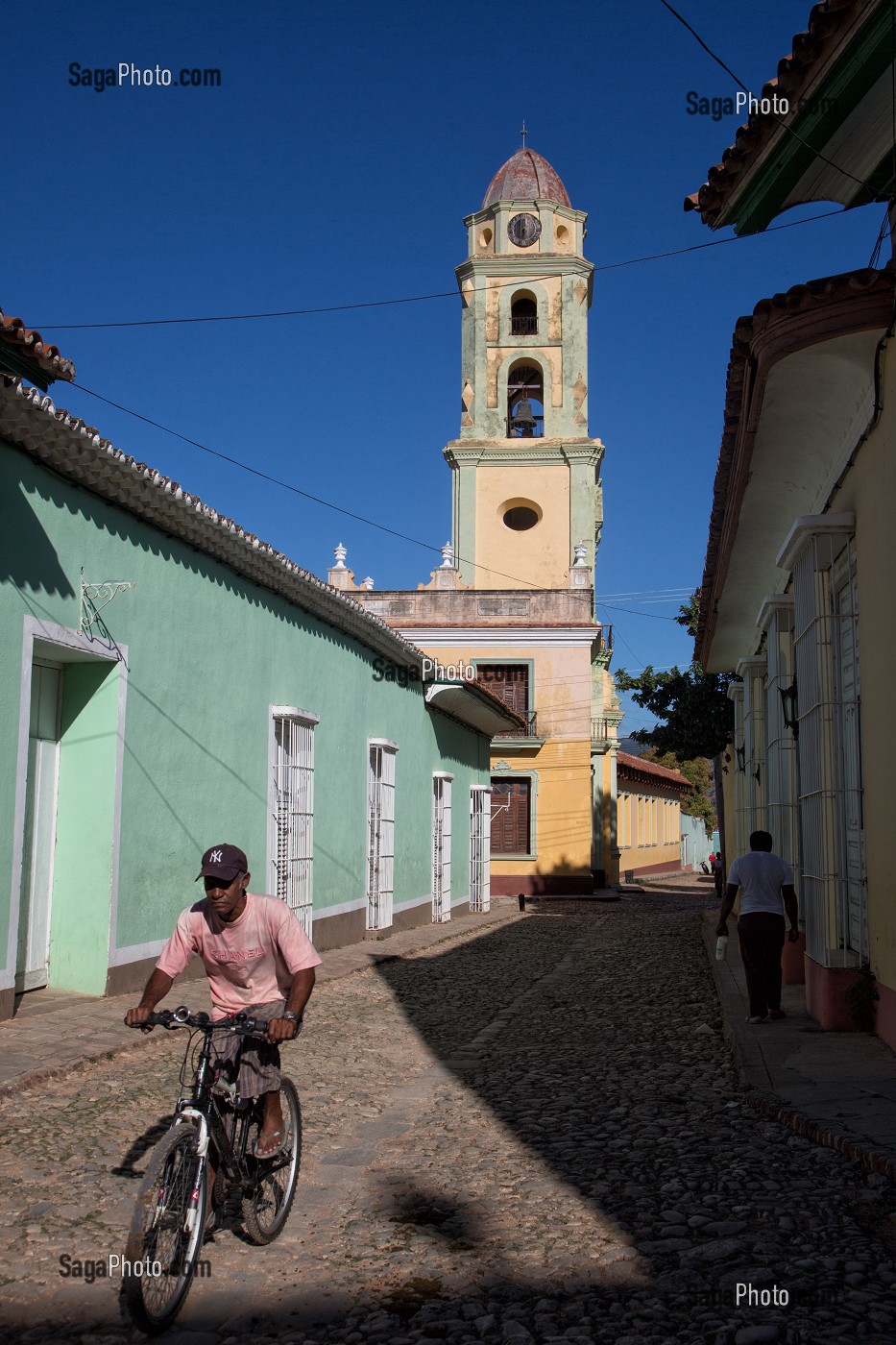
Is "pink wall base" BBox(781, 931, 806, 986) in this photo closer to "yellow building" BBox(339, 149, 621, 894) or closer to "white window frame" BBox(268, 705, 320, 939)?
"white window frame" BBox(268, 705, 320, 939)

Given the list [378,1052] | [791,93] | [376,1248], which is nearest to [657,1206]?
[376,1248]

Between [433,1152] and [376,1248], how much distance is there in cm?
128

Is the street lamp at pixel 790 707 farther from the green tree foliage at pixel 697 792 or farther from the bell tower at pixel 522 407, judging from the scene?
the green tree foliage at pixel 697 792

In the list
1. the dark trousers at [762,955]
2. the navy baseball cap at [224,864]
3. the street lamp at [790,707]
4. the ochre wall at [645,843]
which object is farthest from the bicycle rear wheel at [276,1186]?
the ochre wall at [645,843]

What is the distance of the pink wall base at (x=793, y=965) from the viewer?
9867 millimetres

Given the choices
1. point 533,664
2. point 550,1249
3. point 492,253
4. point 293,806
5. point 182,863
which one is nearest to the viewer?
point 550,1249

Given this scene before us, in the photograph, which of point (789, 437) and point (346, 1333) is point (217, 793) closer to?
Answer: point (789, 437)

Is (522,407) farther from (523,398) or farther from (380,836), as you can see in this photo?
(380,836)

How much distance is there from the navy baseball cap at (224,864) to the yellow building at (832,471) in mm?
3639

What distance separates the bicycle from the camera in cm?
311

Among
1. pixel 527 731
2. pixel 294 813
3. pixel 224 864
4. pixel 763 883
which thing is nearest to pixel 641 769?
pixel 527 731

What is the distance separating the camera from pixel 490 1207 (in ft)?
14.0

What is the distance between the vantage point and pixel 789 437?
752cm

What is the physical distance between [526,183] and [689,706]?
50.1 feet
